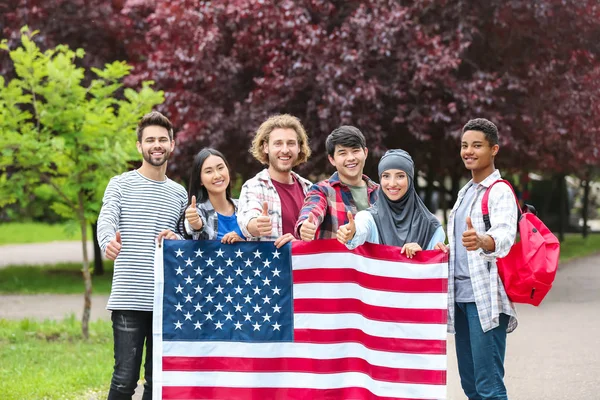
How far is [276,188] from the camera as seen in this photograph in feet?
17.5

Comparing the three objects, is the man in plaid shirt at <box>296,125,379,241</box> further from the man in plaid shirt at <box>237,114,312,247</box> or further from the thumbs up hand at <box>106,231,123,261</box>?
the thumbs up hand at <box>106,231,123,261</box>

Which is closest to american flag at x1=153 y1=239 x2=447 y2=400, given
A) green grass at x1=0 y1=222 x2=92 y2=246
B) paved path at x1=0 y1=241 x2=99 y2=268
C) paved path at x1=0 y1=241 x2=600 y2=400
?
paved path at x1=0 y1=241 x2=600 y2=400

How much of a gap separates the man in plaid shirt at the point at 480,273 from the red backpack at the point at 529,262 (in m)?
0.06

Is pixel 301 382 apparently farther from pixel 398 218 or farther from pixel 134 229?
pixel 134 229

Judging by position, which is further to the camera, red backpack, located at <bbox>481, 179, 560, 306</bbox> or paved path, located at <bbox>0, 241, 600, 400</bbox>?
paved path, located at <bbox>0, 241, 600, 400</bbox>

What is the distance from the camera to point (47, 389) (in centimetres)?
734

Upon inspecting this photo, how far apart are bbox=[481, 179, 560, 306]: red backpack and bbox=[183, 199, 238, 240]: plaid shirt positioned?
1.67 metres

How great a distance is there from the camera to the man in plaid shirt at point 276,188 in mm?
5152

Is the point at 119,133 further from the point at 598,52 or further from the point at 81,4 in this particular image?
the point at 598,52

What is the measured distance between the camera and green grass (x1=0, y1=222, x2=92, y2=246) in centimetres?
3509

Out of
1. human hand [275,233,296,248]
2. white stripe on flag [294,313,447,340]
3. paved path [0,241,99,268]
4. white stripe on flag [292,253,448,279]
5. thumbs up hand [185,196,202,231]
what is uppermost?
thumbs up hand [185,196,202,231]

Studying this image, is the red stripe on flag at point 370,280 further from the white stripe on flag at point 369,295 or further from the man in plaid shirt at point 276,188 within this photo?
the man in plaid shirt at point 276,188

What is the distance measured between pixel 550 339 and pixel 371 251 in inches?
216

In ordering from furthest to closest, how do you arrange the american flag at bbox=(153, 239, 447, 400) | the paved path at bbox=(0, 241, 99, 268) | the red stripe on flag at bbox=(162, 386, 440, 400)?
the paved path at bbox=(0, 241, 99, 268) → the red stripe on flag at bbox=(162, 386, 440, 400) → the american flag at bbox=(153, 239, 447, 400)
